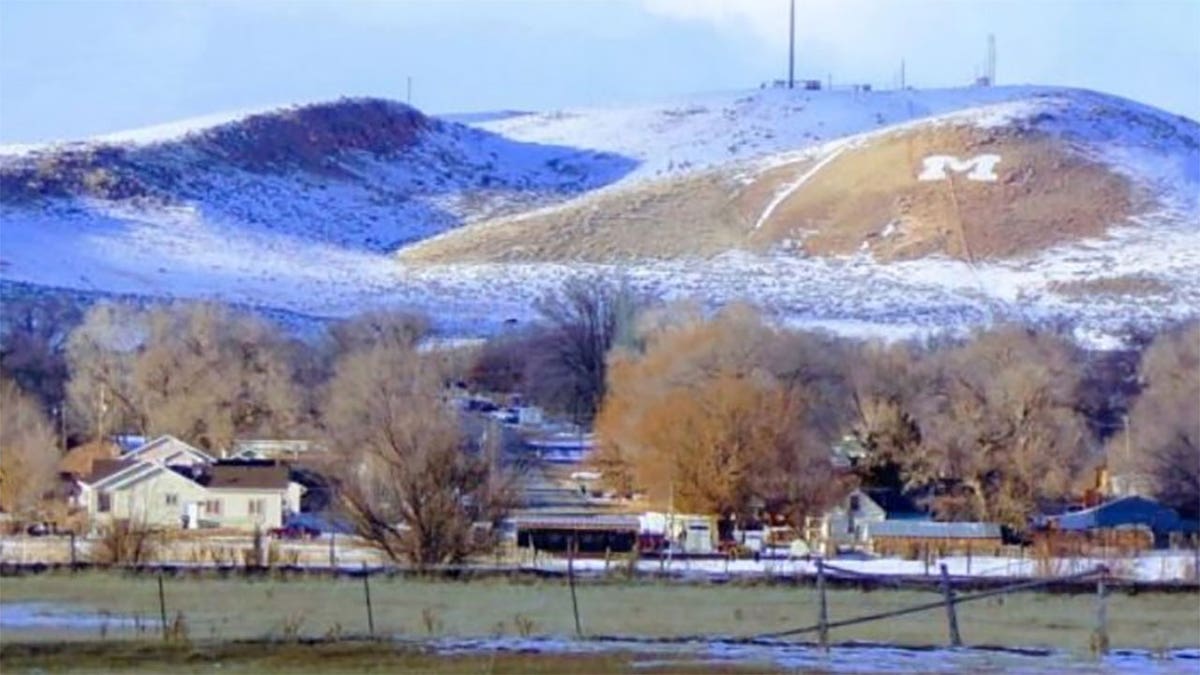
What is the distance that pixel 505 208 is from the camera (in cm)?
17588

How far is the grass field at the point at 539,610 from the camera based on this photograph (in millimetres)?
26766

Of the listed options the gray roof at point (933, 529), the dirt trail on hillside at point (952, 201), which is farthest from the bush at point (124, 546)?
the dirt trail on hillside at point (952, 201)

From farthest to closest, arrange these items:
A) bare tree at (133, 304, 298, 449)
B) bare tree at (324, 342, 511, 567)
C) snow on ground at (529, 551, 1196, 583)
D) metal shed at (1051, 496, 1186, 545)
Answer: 1. bare tree at (133, 304, 298, 449)
2. metal shed at (1051, 496, 1186, 545)
3. bare tree at (324, 342, 511, 567)
4. snow on ground at (529, 551, 1196, 583)

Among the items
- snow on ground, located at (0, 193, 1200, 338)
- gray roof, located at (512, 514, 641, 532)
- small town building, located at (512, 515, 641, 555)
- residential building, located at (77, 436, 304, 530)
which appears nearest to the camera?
small town building, located at (512, 515, 641, 555)

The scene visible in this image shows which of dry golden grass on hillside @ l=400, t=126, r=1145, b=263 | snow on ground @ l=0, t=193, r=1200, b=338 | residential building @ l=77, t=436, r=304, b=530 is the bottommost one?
residential building @ l=77, t=436, r=304, b=530

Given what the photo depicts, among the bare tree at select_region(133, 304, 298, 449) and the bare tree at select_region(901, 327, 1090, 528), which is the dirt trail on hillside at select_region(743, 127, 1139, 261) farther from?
the bare tree at select_region(901, 327, 1090, 528)

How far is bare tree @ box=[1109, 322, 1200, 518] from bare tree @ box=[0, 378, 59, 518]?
2630 cm

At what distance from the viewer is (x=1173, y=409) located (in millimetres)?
64312

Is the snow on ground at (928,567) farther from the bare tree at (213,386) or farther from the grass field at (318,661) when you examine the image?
the bare tree at (213,386)

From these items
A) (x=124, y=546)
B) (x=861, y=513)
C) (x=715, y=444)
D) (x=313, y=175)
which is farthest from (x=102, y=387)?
(x=313, y=175)

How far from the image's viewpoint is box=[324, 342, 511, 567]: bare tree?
40781 millimetres

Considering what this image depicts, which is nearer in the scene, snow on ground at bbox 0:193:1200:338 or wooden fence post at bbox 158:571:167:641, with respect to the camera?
wooden fence post at bbox 158:571:167:641

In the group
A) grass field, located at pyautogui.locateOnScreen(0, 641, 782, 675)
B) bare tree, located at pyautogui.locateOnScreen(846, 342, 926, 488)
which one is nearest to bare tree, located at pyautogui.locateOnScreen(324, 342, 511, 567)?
bare tree, located at pyautogui.locateOnScreen(846, 342, 926, 488)

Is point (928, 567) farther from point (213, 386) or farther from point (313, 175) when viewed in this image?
point (313, 175)
